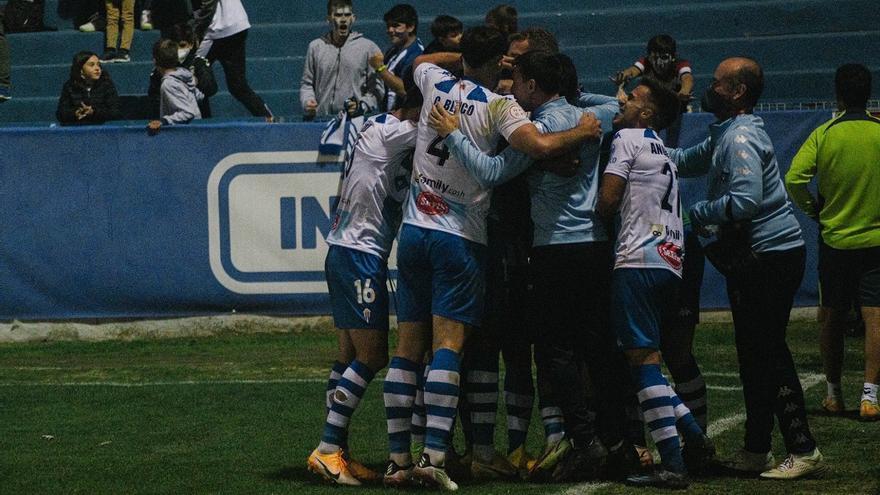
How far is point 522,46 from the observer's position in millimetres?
7871

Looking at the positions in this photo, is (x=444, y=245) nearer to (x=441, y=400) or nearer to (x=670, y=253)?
(x=441, y=400)

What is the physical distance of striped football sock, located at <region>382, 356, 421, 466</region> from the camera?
7.45 metres

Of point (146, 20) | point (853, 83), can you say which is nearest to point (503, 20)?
point (853, 83)

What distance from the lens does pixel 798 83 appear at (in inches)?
651

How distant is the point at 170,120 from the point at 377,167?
6714mm

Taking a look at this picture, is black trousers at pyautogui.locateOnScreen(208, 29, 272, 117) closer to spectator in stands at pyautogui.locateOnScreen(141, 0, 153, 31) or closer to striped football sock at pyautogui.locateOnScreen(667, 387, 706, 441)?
spectator in stands at pyautogui.locateOnScreen(141, 0, 153, 31)

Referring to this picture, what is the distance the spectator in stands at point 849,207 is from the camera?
9422 millimetres

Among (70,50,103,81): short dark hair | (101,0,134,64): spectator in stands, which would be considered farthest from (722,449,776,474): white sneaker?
(101,0,134,64): spectator in stands

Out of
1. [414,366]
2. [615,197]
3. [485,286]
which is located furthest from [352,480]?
[615,197]

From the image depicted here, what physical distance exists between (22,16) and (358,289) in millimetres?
12889

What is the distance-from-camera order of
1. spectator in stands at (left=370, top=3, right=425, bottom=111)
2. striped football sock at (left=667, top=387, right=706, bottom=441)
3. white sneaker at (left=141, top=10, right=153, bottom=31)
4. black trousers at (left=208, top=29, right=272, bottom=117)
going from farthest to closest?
white sneaker at (left=141, top=10, right=153, bottom=31) → black trousers at (left=208, top=29, right=272, bottom=117) → spectator in stands at (left=370, top=3, right=425, bottom=111) → striped football sock at (left=667, top=387, right=706, bottom=441)

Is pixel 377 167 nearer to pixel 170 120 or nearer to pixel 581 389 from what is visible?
pixel 581 389

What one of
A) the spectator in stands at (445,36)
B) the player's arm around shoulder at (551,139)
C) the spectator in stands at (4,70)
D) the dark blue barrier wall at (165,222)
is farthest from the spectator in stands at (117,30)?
the player's arm around shoulder at (551,139)

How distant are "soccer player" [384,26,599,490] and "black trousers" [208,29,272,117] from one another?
885cm
